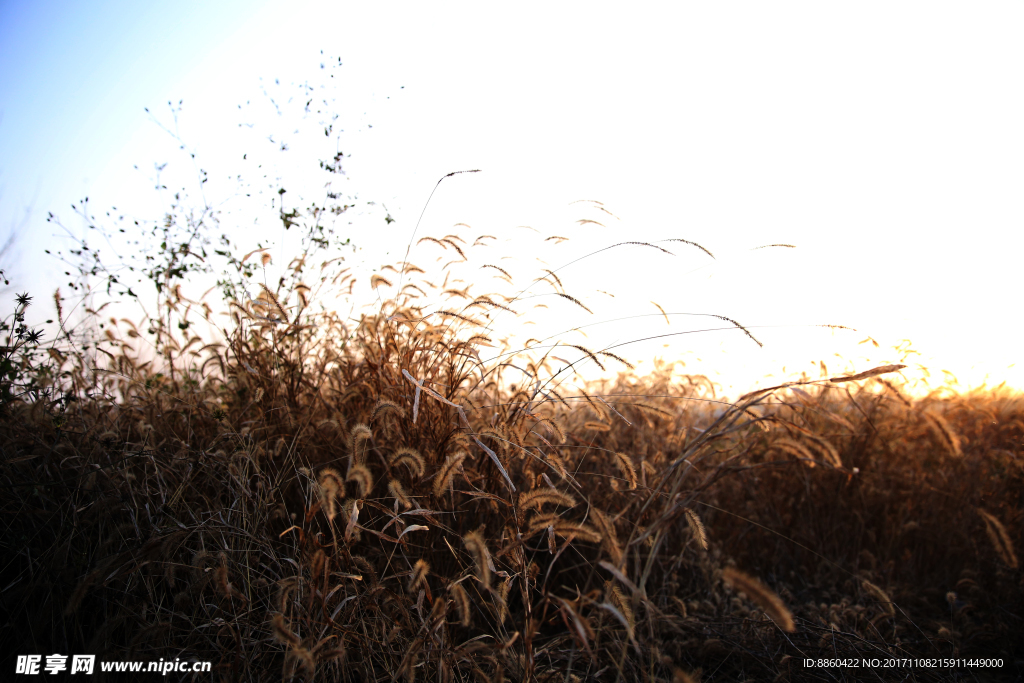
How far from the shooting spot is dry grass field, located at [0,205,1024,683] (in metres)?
1.53

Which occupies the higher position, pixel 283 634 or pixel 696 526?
pixel 696 526

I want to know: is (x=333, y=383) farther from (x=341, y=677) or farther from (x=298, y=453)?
(x=341, y=677)

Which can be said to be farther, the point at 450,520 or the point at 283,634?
the point at 450,520

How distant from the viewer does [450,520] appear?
87.0 inches

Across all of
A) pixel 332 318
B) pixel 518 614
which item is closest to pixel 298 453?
pixel 332 318

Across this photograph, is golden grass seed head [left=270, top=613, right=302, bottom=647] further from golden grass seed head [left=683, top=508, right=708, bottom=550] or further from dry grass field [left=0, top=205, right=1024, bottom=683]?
golden grass seed head [left=683, top=508, right=708, bottom=550]

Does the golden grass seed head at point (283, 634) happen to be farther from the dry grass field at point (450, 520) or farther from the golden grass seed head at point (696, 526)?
the golden grass seed head at point (696, 526)

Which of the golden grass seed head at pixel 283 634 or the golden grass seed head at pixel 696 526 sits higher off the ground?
the golden grass seed head at pixel 696 526

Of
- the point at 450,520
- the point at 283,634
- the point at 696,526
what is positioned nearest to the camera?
the point at 283,634

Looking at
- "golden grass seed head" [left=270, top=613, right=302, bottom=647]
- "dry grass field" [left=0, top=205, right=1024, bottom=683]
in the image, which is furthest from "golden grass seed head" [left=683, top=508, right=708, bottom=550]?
"golden grass seed head" [left=270, top=613, right=302, bottom=647]

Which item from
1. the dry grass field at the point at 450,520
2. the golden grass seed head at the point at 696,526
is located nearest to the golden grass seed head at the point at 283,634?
the dry grass field at the point at 450,520

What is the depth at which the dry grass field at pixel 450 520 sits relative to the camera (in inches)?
60.2

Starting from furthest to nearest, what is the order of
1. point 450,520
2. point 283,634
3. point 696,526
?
point 450,520, point 696,526, point 283,634

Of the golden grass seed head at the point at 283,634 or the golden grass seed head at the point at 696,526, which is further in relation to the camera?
the golden grass seed head at the point at 696,526
